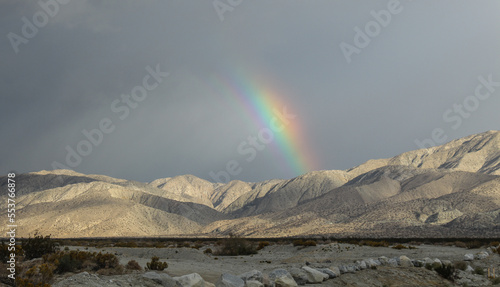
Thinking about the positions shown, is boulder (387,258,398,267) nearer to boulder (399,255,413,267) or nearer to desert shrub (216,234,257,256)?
boulder (399,255,413,267)

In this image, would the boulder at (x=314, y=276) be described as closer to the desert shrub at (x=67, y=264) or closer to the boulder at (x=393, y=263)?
the boulder at (x=393, y=263)

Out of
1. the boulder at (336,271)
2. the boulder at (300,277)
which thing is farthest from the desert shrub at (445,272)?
the boulder at (300,277)

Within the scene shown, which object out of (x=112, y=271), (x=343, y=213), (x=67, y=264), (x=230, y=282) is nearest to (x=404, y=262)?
(x=230, y=282)

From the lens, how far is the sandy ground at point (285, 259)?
1889 centimetres

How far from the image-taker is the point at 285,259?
103 ft

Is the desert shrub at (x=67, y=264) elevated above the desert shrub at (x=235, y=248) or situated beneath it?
situated beneath

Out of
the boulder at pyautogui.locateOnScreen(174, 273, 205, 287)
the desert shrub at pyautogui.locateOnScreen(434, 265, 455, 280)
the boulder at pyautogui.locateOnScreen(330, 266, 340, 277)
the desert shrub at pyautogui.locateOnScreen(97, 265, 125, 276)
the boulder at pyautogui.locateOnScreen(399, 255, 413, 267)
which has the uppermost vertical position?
the desert shrub at pyautogui.locateOnScreen(97, 265, 125, 276)

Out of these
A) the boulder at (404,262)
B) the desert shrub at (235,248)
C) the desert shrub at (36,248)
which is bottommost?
the boulder at (404,262)

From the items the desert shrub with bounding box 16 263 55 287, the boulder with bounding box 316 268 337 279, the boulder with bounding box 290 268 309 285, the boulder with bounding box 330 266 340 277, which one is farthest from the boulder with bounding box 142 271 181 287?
the boulder with bounding box 330 266 340 277

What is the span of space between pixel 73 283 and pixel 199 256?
77.4 ft

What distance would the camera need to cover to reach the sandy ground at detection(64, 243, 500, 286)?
1889cm

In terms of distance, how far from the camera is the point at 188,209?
191625 millimetres

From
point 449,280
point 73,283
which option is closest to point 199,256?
point 449,280

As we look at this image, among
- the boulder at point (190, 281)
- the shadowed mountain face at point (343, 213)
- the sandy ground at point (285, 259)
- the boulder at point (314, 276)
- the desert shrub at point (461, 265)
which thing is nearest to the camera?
the boulder at point (190, 281)
